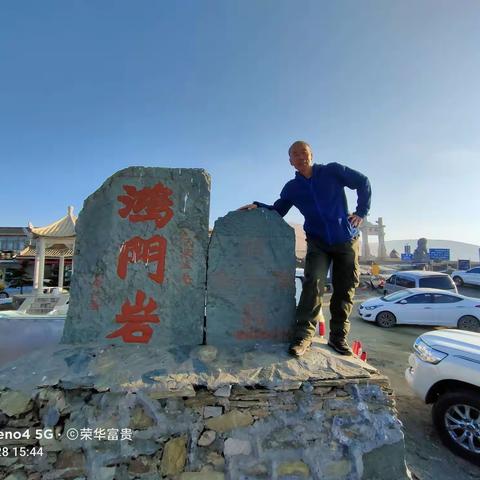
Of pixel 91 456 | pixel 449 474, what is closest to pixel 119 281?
pixel 91 456

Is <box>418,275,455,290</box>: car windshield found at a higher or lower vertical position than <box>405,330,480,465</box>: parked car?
higher

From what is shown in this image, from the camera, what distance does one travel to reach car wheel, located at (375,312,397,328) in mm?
10688

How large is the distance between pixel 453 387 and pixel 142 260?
11.2 feet

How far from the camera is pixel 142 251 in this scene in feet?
9.20

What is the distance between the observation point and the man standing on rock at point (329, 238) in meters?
2.64

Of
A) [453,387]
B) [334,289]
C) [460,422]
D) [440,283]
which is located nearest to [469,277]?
[440,283]

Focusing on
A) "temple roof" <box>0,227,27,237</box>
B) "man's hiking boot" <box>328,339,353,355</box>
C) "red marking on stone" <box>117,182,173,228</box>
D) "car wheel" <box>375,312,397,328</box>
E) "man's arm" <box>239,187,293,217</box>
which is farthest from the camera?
"temple roof" <box>0,227,27,237</box>

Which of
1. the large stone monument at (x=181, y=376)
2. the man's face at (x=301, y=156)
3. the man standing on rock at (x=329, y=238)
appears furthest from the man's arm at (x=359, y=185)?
the large stone monument at (x=181, y=376)

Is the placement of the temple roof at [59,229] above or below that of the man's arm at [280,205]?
above

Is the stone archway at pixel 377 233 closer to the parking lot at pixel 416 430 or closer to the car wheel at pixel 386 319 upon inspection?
the car wheel at pixel 386 319

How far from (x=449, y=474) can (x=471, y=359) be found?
1.06m

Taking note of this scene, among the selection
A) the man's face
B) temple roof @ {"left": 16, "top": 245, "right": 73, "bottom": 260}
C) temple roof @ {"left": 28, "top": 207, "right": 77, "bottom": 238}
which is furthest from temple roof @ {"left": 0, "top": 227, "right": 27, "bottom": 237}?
the man's face

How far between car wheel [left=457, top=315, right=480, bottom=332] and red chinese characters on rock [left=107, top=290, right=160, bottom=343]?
10.7 meters

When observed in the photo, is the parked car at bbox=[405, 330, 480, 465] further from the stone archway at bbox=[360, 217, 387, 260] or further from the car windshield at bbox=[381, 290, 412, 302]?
the stone archway at bbox=[360, 217, 387, 260]
